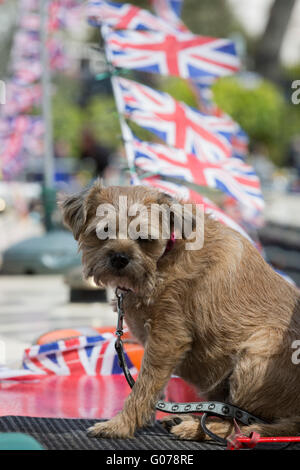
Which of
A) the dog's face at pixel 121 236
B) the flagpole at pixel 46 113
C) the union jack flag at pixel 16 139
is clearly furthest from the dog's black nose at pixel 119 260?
the union jack flag at pixel 16 139

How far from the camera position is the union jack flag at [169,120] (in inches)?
209

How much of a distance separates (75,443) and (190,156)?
9.10 ft

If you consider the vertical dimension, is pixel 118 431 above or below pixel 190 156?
below

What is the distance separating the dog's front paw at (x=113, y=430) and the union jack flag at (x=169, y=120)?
8.76 ft

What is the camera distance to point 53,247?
920 cm

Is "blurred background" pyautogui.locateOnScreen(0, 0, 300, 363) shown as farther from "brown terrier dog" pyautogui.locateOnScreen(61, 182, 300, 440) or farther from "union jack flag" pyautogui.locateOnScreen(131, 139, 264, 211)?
"brown terrier dog" pyautogui.locateOnScreen(61, 182, 300, 440)

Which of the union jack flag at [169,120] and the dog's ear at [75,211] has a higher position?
the union jack flag at [169,120]

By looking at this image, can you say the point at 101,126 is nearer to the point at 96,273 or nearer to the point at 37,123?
the point at 37,123

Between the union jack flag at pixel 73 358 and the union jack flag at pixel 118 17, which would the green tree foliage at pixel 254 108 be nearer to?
the union jack flag at pixel 118 17

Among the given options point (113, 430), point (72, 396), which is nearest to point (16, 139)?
point (72, 396)

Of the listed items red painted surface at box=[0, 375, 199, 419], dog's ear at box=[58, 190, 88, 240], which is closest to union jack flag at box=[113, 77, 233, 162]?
red painted surface at box=[0, 375, 199, 419]

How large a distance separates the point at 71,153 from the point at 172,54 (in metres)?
27.5

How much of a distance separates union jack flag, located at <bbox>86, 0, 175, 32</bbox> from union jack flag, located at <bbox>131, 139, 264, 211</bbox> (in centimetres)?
109

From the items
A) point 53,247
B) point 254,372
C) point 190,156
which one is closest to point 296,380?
point 254,372
